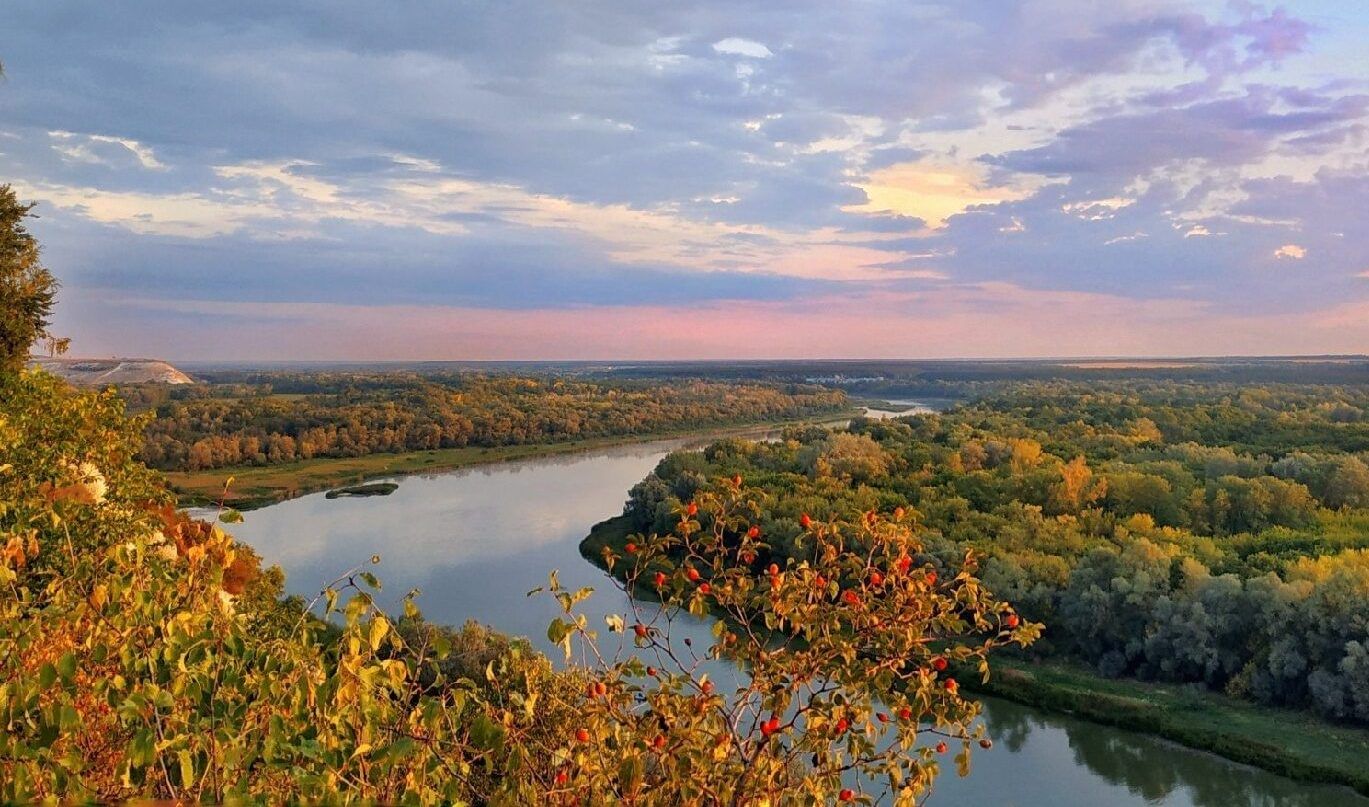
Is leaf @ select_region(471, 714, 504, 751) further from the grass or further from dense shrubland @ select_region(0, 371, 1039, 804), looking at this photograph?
the grass

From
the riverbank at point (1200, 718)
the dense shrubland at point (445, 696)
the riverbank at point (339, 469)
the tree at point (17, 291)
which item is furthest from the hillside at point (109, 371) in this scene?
the riverbank at point (1200, 718)

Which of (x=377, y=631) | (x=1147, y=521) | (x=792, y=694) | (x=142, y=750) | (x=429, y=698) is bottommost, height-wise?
(x=1147, y=521)

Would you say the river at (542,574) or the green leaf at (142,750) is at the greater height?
the green leaf at (142,750)

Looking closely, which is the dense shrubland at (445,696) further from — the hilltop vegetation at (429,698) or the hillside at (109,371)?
the hillside at (109,371)

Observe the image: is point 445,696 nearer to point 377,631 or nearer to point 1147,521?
point 377,631

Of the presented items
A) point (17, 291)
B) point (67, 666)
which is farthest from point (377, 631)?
point (17, 291)

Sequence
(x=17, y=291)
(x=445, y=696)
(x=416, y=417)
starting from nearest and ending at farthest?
1. (x=445, y=696)
2. (x=17, y=291)
3. (x=416, y=417)

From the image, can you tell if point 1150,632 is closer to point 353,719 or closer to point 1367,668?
point 1367,668
